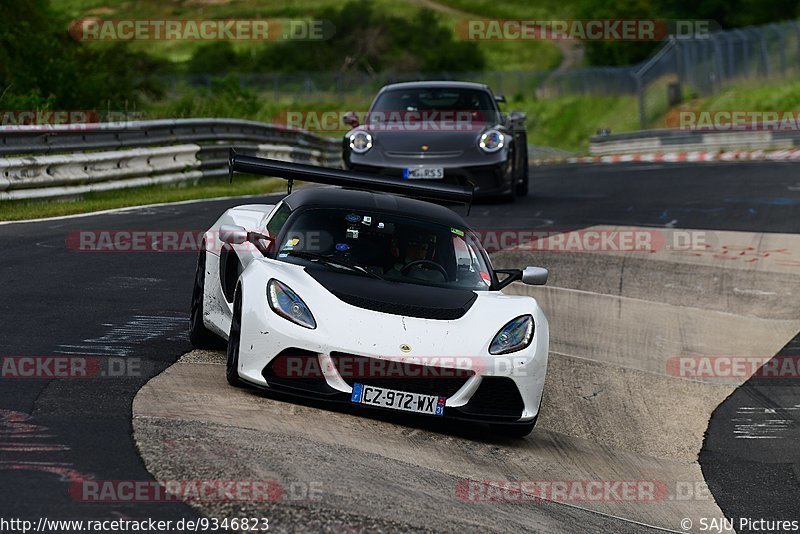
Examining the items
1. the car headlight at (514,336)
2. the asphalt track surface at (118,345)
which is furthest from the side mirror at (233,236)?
the car headlight at (514,336)

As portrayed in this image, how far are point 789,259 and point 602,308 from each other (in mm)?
3723

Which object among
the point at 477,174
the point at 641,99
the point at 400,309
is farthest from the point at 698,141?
the point at 400,309

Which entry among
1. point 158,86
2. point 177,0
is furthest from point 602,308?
point 177,0

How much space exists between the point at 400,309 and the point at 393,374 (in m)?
0.45

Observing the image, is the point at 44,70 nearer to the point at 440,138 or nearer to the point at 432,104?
the point at 432,104

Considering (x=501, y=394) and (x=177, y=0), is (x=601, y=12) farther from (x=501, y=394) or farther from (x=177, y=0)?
(x=501, y=394)

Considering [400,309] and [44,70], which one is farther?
[44,70]

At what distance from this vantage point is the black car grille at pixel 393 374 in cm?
733

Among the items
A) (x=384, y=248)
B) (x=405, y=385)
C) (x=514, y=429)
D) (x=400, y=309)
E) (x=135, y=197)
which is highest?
(x=384, y=248)

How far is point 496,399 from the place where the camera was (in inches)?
302

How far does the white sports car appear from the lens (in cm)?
737

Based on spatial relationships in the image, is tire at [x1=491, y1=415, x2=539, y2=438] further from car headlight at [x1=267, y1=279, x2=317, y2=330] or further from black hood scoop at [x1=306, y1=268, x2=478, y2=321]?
car headlight at [x1=267, y1=279, x2=317, y2=330]

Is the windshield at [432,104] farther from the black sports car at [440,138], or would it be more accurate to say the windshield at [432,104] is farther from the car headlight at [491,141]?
the car headlight at [491,141]

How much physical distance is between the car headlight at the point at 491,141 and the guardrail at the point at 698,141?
63.3 ft
